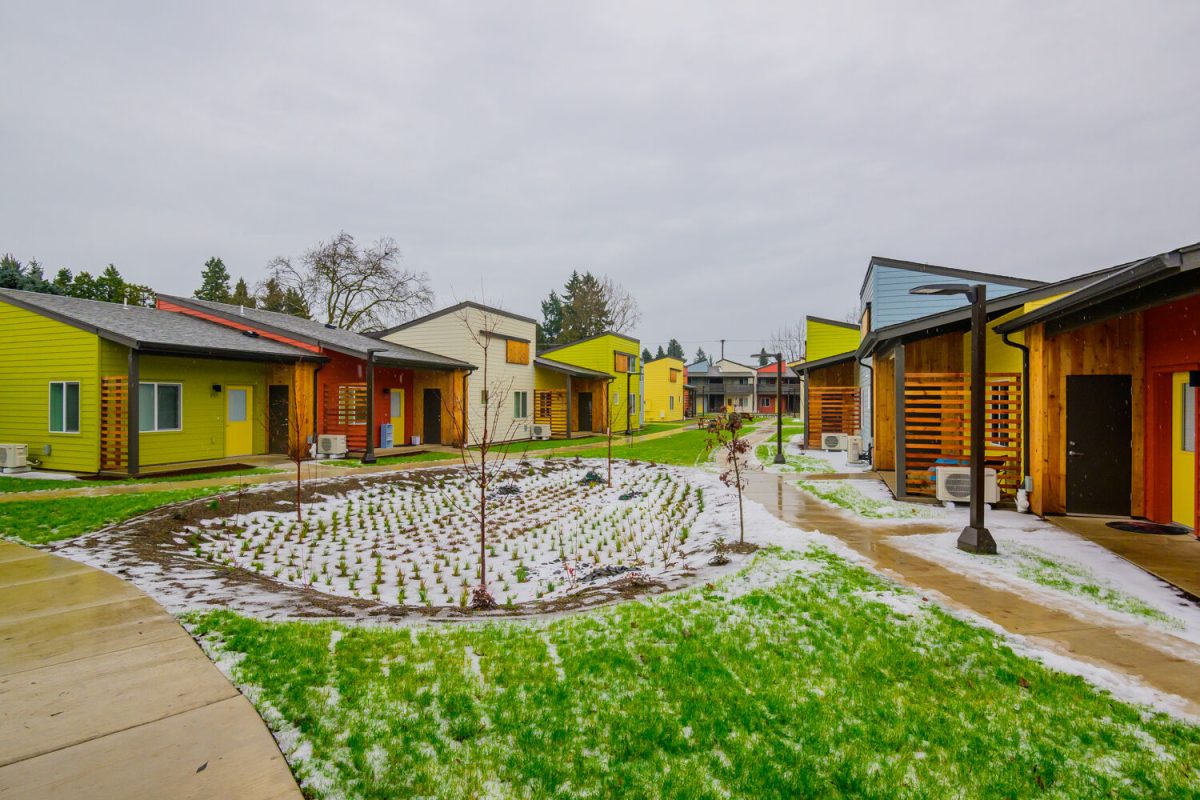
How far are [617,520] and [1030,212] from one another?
1097 inches

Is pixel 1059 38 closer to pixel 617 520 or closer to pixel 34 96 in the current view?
pixel 617 520

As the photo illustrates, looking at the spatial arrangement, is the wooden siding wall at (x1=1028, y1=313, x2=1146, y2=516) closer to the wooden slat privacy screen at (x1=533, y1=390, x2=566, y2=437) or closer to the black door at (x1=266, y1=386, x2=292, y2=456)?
the black door at (x1=266, y1=386, x2=292, y2=456)

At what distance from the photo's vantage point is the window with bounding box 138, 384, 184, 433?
13641 millimetres

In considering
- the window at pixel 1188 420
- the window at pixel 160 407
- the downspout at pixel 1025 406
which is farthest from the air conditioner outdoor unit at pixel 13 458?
the window at pixel 1188 420

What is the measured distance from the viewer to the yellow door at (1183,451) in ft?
23.9

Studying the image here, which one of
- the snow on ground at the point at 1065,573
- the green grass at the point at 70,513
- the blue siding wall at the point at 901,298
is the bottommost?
the snow on ground at the point at 1065,573

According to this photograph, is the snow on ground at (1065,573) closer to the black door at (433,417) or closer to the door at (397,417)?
the door at (397,417)

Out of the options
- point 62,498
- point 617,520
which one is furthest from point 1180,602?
point 62,498

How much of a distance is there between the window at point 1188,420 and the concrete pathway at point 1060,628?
3.87m

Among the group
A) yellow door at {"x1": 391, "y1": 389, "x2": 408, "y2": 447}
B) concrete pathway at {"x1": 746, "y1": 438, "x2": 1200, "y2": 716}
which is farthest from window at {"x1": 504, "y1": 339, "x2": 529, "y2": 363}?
concrete pathway at {"x1": 746, "y1": 438, "x2": 1200, "y2": 716}

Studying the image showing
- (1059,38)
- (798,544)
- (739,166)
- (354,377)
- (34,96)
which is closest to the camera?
(798,544)

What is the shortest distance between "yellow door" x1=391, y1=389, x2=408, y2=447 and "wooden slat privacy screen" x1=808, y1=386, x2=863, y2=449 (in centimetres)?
1706

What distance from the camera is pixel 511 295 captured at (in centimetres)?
7819

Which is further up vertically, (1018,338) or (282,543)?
(1018,338)
